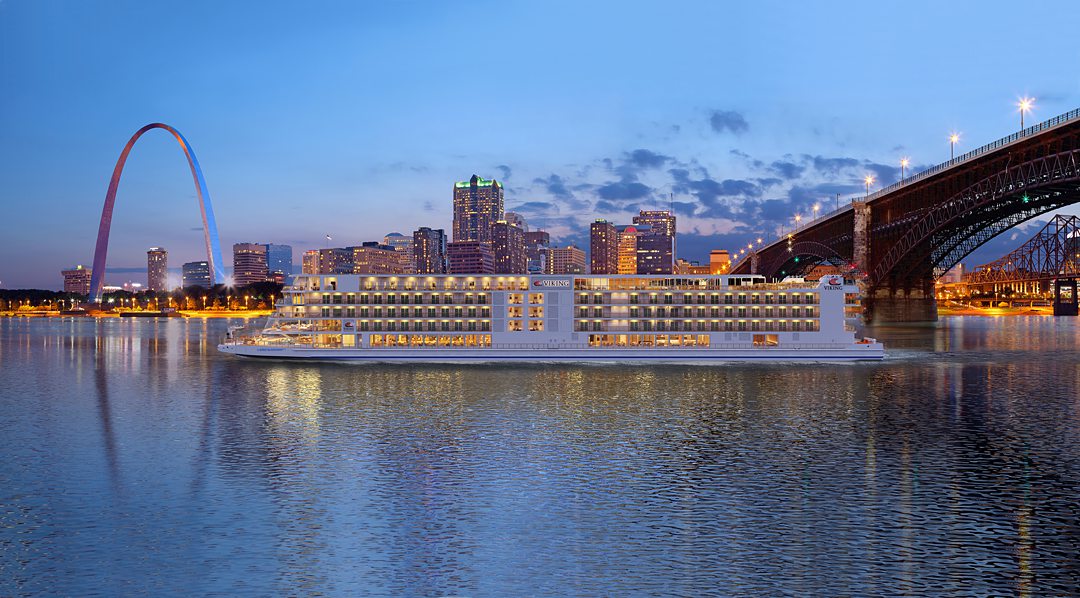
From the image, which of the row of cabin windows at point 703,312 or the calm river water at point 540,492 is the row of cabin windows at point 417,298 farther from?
the calm river water at point 540,492

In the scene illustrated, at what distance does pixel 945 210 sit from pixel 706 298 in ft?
245

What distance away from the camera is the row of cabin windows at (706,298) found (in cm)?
9112

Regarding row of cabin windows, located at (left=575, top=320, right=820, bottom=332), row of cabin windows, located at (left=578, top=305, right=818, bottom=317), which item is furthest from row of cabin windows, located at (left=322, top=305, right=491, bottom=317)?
row of cabin windows, located at (left=578, top=305, right=818, bottom=317)

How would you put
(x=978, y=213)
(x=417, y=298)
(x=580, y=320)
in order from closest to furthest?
1. (x=417, y=298)
2. (x=580, y=320)
3. (x=978, y=213)

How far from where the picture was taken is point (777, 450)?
41.2 metres

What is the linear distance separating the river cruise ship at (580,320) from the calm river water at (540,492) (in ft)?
83.5

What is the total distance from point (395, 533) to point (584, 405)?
100 feet

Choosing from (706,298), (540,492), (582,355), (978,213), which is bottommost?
(540,492)

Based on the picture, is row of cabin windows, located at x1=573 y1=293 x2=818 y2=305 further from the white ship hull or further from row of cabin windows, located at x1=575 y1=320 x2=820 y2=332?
the white ship hull

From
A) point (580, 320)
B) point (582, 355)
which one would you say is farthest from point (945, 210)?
point (582, 355)

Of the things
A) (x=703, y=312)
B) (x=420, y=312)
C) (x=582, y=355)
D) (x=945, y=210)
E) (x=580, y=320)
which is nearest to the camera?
(x=582, y=355)

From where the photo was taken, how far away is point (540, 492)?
32.6 m

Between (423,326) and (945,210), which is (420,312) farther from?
(945,210)

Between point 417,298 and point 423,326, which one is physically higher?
point 417,298
